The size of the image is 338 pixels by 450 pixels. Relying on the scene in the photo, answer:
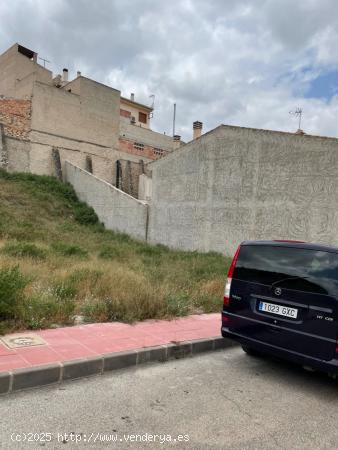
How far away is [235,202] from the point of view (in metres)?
15.4

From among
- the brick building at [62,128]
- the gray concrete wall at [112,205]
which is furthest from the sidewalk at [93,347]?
the brick building at [62,128]

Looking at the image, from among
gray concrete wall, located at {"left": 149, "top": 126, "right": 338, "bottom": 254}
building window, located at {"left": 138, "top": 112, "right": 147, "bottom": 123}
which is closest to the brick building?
gray concrete wall, located at {"left": 149, "top": 126, "right": 338, "bottom": 254}

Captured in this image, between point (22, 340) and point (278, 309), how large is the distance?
3.29m

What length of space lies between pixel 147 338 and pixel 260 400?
198cm

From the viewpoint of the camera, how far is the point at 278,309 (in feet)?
14.9

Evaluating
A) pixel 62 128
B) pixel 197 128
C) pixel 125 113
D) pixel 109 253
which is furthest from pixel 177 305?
pixel 125 113

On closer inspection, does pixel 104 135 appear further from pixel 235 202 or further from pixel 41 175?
pixel 235 202

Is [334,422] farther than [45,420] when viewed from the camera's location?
Yes

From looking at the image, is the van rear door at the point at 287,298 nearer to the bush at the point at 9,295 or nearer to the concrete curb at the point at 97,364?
the concrete curb at the point at 97,364

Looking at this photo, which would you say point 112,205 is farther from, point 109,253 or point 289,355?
point 289,355

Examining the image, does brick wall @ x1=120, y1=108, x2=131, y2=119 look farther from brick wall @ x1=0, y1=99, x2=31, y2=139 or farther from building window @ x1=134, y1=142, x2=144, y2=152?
brick wall @ x1=0, y1=99, x2=31, y2=139

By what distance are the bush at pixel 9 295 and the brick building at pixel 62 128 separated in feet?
68.7

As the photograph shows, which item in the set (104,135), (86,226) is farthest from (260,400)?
(104,135)

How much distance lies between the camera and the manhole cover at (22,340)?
4.72 m
